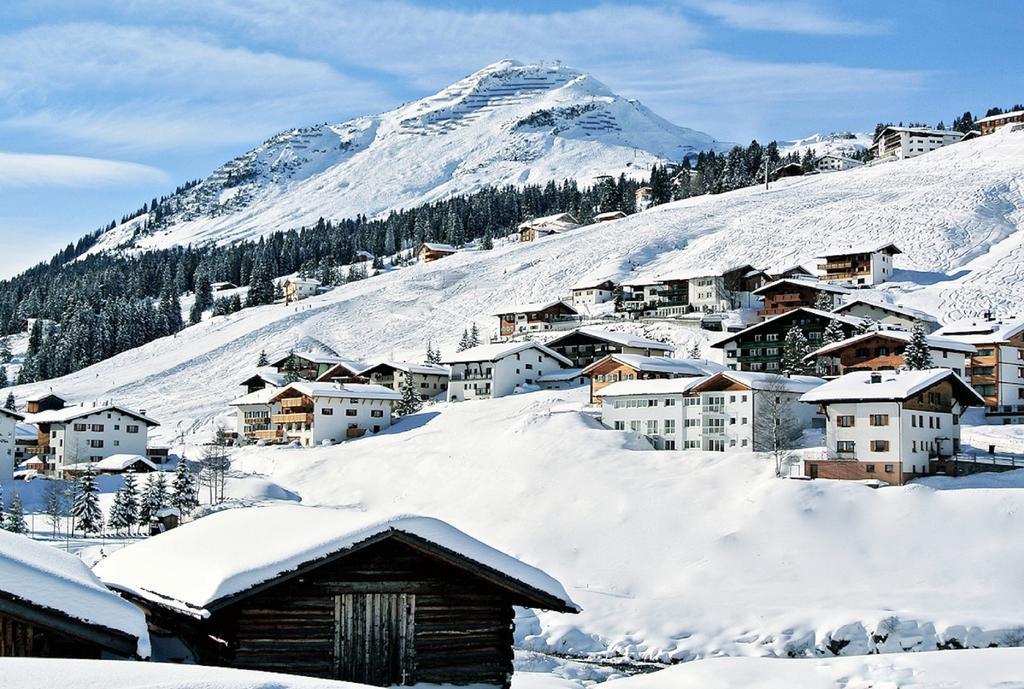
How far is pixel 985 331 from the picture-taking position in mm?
72375

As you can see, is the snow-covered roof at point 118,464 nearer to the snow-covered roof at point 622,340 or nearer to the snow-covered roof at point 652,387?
the snow-covered roof at point 652,387

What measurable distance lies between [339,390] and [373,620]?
65.7m

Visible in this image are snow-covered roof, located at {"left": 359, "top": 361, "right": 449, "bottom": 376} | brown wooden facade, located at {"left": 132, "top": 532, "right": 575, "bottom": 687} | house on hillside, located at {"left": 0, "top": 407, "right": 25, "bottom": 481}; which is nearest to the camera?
brown wooden facade, located at {"left": 132, "top": 532, "right": 575, "bottom": 687}

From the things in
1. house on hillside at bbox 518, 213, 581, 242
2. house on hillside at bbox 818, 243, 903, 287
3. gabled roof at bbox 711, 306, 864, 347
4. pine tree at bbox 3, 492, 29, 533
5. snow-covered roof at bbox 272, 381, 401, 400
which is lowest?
pine tree at bbox 3, 492, 29, 533

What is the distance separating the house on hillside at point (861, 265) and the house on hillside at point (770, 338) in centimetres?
2544

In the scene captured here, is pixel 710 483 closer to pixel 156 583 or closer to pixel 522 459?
pixel 522 459

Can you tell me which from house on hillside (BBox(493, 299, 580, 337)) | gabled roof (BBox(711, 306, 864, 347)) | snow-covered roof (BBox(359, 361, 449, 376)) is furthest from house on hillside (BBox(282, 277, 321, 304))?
gabled roof (BBox(711, 306, 864, 347))

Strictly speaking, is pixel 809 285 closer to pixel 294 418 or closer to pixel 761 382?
pixel 761 382

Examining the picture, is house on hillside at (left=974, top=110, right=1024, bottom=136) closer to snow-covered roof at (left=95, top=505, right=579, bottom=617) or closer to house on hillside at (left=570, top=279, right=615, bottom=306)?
house on hillside at (left=570, top=279, right=615, bottom=306)

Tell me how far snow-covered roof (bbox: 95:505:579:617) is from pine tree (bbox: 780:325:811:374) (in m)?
59.6

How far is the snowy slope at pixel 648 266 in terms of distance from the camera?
4205 inches

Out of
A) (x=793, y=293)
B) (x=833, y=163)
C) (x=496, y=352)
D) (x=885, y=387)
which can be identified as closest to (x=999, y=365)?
(x=885, y=387)

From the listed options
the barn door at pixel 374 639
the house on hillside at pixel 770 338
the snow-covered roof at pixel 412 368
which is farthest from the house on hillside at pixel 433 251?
the barn door at pixel 374 639

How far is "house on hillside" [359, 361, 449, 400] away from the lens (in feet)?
293
